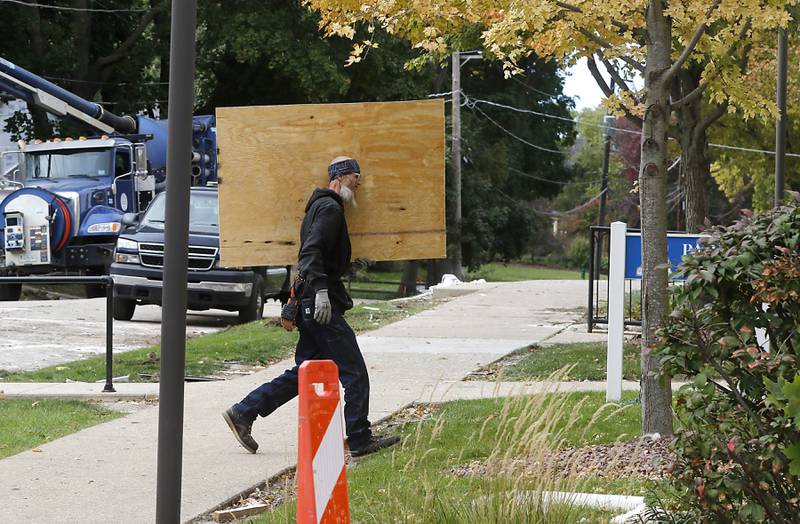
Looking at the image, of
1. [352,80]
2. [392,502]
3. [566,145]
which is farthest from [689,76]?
[566,145]

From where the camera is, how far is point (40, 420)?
8.87 m

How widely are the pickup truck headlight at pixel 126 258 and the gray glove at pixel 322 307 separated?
11.1 m

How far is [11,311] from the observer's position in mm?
18531

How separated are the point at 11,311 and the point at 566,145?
41.8 m

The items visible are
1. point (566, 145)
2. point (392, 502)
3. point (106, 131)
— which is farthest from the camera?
point (566, 145)

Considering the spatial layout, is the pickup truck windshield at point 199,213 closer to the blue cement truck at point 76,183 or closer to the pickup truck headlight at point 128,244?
the pickup truck headlight at point 128,244

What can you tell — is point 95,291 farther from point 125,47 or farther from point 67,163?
point 125,47

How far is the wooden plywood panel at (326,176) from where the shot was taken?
7.75 metres

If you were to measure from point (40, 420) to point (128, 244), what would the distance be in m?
9.41

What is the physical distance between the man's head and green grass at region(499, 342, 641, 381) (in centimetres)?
329

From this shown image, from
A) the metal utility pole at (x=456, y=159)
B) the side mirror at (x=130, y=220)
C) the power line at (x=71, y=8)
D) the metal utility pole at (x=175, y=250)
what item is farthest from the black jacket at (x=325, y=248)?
the metal utility pole at (x=456, y=159)

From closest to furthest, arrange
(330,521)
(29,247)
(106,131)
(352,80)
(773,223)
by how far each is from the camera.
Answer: (330,521) < (773,223) < (29,247) < (106,131) < (352,80)

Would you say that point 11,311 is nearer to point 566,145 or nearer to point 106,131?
point 106,131

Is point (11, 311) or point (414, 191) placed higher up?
point (414, 191)
